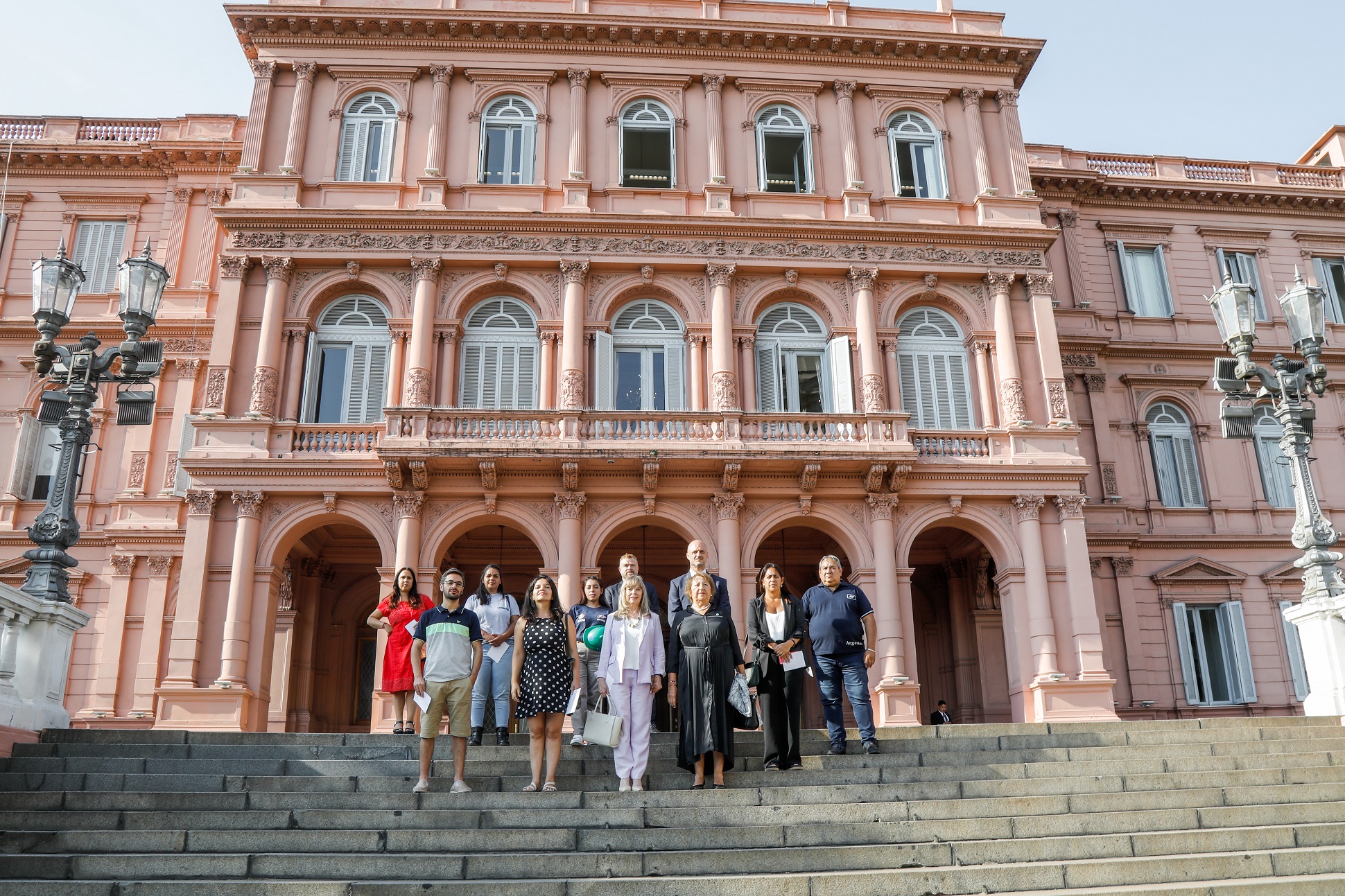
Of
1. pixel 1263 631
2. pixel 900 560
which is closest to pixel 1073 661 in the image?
pixel 900 560

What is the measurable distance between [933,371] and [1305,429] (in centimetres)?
905

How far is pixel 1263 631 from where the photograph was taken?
975 inches

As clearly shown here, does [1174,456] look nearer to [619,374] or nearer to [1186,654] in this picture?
[1186,654]

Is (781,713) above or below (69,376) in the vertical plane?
below

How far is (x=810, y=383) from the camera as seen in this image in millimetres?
21844

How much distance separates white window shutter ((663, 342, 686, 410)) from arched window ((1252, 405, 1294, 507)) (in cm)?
1490

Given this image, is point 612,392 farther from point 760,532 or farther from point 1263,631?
point 1263,631

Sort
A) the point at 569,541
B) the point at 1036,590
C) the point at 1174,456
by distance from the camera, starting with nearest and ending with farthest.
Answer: the point at 569,541 → the point at 1036,590 → the point at 1174,456

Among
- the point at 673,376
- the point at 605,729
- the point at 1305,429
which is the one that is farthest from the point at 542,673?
the point at 673,376

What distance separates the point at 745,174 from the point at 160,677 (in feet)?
54.2

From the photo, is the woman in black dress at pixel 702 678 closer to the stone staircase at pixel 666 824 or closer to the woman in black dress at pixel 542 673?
the stone staircase at pixel 666 824

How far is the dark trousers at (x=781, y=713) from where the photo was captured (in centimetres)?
1042

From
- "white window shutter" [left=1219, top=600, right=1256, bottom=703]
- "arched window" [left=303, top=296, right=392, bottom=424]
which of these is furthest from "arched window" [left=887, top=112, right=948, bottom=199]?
"white window shutter" [left=1219, top=600, right=1256, bottom=703]

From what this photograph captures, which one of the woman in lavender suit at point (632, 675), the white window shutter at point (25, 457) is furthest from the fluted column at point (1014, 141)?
the white window shutter at point (25, 457)
